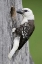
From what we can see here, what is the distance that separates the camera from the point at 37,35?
7.02m

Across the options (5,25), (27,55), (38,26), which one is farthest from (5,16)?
(38,26)

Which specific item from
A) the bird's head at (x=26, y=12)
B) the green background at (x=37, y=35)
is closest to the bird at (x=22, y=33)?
the bird's head at (x=26, y=12)

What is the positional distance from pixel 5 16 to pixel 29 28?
0.21 metres

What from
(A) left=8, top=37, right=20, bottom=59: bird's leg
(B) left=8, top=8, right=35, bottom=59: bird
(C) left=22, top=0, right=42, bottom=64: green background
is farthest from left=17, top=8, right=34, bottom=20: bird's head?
(C) left=22, top=0, right=42, bottom=64: green background

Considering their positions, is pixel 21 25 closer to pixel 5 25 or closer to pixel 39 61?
pixel 5 25

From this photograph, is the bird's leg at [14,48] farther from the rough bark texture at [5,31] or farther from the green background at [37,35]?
the green background at [37,35]

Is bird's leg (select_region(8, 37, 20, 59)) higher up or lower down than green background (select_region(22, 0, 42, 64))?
higher up

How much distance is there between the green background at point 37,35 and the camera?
6832 millimetres

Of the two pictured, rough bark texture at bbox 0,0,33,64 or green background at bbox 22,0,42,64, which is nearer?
rough bark texture at bbox 0,0,33,64

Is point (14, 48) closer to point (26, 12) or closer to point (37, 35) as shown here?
point (26, 12)

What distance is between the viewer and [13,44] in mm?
4926

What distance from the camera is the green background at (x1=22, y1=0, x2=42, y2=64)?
22.4 feet

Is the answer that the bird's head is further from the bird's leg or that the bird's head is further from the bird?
the bird's leg

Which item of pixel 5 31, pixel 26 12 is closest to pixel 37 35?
pixel 26 12
